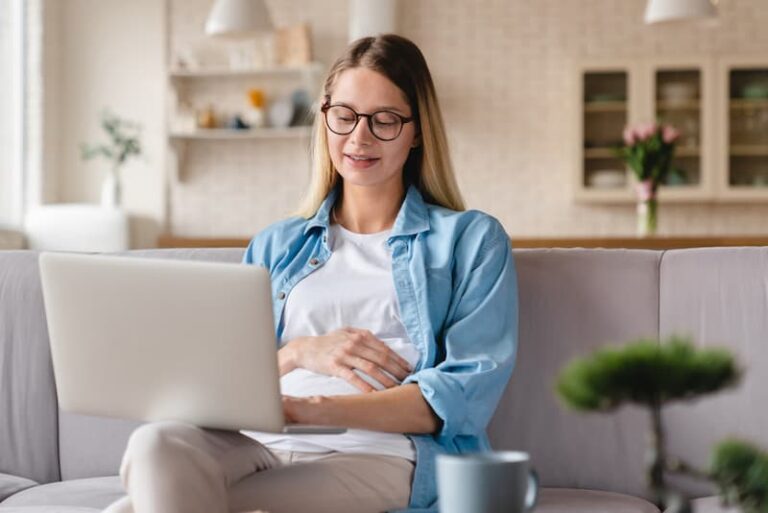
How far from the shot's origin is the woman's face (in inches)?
90.8

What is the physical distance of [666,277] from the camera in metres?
2.46

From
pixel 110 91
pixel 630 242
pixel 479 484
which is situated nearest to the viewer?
pixel 479 484

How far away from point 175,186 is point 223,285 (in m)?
6.14

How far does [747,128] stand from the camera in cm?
729

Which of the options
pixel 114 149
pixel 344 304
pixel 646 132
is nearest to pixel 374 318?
pixel 344 304

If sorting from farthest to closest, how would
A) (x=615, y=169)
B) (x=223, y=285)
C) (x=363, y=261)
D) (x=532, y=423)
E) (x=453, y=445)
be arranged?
(x=615, y=169) → (x=532, y=423) → (x=363, y=261) → (x=453, y=445) → (x=223, y=285)

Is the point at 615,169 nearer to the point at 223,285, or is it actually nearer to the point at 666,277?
the point at 666,277

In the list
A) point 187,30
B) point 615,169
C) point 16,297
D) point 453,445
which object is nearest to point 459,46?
point 615,169

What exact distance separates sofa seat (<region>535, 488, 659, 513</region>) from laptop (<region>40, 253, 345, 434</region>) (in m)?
0.75

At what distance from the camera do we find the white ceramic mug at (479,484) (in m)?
1.09

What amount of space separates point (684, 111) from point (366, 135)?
213 inches

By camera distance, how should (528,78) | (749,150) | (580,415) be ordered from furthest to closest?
1. (528,78)
2. (749,150)
3. (580,415)

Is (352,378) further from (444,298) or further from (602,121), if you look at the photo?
(602,121)

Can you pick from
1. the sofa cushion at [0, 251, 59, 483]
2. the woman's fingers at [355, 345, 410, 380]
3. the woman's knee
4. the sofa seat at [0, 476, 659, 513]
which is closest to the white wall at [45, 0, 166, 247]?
the sofa cushion at [0, 251, 59, 483]
